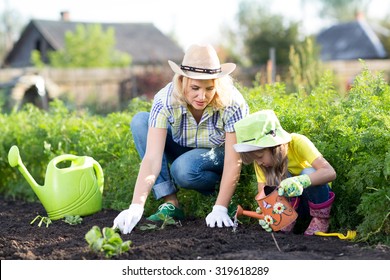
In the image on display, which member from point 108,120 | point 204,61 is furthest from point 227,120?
point 108,120

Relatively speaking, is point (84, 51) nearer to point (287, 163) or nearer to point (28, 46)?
point (28, 46)

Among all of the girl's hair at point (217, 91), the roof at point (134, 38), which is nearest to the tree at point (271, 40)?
the roof at point (134, 38)

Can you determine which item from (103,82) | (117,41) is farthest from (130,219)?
(117,41)

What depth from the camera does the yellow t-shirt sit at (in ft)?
10.9

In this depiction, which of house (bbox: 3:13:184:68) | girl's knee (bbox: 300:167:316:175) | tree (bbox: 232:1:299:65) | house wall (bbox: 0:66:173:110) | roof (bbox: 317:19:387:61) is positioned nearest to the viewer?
girl's knee (bbox: 300:167:316:175)

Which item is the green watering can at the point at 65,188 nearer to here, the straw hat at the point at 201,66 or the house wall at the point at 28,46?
the straw hat at the point at 201,66

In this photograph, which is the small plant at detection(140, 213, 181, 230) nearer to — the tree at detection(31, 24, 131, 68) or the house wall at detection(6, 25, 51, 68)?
the tree at detection(31, 24, 131, 68)

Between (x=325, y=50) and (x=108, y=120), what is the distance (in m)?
31.8

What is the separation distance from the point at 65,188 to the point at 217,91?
1.28 meters

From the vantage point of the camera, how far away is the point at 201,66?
3.56 metres

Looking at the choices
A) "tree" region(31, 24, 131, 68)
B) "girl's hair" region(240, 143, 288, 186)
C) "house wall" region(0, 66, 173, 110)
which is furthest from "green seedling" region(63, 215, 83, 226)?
"tree" region(31, 24, 131, 68)

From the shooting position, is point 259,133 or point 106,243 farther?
point 259,133

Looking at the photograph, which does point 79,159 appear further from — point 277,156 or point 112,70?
point 112,70

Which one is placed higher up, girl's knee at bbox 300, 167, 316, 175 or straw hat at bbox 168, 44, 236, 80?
straw hat at bbox 168, 44, 236, 80
